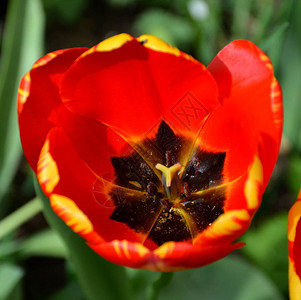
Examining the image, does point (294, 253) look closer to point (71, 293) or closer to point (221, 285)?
point (221, 285)

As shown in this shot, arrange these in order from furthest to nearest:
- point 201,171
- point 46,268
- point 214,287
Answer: point 46,268
point 214,287
point 201,171

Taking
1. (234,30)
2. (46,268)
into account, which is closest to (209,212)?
(46,268)

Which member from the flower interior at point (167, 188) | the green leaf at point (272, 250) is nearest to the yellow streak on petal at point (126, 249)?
the flower interior at point (167, 188)

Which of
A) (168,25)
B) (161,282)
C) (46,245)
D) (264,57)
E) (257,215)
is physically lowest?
(257,215)

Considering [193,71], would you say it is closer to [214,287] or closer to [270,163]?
[270,163]

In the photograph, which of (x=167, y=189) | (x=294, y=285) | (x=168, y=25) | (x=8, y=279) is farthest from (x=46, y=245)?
(x=168, y=25)

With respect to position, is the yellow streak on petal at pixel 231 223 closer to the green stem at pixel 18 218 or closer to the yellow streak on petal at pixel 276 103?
the yellow streak on petal at pixel 276 103

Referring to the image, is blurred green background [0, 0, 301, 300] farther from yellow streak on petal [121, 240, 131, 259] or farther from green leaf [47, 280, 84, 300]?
yellow streak on petal [121, 240, 131, 259]

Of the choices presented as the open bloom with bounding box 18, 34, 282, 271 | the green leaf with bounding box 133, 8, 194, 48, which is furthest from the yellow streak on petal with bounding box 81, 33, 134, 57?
the green leaf with bounding box 133, 8, 194, 48
